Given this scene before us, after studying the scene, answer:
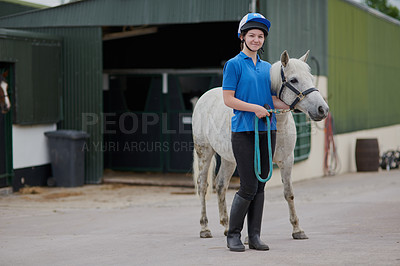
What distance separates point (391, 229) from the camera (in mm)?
7230

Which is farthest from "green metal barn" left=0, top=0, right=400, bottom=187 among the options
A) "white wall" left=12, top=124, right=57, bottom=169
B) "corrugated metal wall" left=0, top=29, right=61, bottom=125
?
"white wall" left=12, top=124, right=57, bottom=169

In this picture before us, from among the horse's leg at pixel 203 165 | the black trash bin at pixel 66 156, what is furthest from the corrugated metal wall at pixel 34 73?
the horse's leg at pixel 203 165

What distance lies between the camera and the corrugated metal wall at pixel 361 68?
1750 centimetres

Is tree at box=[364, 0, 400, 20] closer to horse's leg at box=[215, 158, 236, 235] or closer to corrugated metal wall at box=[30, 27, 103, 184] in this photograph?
corrugated metal wall at box=[30, 27, 103, 184]

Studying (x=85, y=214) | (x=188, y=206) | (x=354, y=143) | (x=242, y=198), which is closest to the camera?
(x=242, y=198)

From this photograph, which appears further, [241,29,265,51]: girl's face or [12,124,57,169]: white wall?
[12,124,57,169]: white wall

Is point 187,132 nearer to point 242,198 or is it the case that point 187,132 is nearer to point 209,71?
point 209,71

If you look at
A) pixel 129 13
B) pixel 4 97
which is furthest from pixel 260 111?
pixel 129 13

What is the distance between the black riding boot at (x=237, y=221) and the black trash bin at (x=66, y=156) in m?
7.57

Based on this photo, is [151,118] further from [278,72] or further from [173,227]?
[278,72]

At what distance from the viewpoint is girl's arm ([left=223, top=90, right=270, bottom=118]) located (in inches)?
223

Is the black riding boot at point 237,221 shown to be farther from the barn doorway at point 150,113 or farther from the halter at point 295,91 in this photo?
the barn doorway at point 150,113

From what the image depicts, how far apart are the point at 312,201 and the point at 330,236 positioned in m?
4.60

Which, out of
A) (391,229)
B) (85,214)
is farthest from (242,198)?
(85,214)
